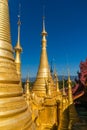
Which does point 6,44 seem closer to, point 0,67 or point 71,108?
point 0,67

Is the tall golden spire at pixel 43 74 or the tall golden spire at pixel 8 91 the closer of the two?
the tall golden spire at pixel 8 91

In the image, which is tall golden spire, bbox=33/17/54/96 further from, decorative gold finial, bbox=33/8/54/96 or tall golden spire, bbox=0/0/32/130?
tall golden spire, bbox=0/0/32/130

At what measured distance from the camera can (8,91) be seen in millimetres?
3918

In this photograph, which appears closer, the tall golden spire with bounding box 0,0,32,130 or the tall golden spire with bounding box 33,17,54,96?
the tall golden spire with bounding box 0,0,32,130

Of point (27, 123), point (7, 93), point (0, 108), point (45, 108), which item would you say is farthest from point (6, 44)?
point (45, 108)

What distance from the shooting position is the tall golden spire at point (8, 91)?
3.66m

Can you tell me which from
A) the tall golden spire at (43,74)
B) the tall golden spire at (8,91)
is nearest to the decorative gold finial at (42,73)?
the tall golden spire at (43,74)

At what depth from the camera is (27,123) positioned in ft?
13.3

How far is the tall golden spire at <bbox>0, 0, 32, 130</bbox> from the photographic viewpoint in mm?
3655

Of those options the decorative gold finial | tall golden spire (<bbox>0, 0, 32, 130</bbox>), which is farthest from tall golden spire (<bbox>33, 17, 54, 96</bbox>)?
tall golden spire (<bbox>0, 0, 32, 130</bbox>)

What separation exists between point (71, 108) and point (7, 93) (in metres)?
8.72

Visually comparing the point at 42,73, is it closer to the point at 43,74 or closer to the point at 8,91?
the point at 43,74

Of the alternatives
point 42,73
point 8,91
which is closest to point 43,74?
point 42,73

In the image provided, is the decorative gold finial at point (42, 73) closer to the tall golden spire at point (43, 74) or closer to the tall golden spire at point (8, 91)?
the tall golden spire at point (43, 74)
